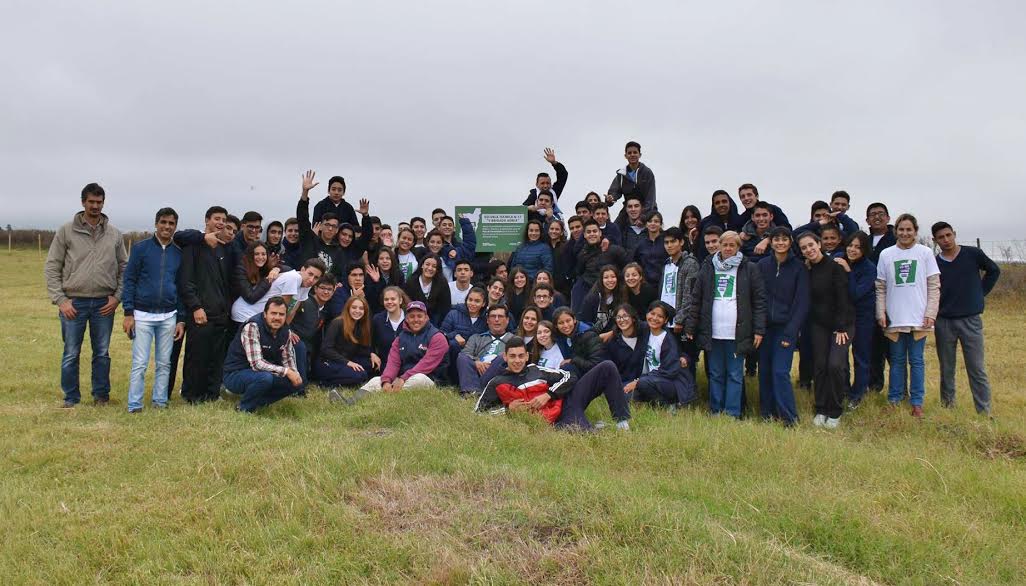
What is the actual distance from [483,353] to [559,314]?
44.0 inches

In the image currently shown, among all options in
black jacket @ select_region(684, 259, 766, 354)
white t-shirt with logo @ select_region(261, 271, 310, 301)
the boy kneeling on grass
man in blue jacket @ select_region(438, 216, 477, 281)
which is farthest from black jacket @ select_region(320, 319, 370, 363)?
black jacket @ select_region(684, 259, 766, 354)

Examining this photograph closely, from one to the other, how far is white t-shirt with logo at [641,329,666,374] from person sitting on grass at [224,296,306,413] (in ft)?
13.4

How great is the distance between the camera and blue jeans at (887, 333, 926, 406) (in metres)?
7.78

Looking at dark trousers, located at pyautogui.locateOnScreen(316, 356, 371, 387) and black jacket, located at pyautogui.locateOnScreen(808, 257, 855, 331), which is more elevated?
black jacket, located at pyautogui.locateOnScreen(808, 257, 855, 331)

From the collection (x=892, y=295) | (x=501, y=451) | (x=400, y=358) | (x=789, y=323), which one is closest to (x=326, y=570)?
(x=501, y=451)

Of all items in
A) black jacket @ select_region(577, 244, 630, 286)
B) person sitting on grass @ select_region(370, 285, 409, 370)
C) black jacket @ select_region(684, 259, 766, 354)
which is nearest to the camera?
black jacket @ select_region(684, 259, 766, 354)

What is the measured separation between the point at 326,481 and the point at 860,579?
11.5 ft

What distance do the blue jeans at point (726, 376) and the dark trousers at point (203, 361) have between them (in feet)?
19.0

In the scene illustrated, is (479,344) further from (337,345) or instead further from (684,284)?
(684,284)

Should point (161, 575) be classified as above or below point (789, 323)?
below

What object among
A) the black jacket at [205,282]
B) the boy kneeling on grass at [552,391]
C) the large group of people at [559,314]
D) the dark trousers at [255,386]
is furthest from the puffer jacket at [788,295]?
the black jacket at [205,282]

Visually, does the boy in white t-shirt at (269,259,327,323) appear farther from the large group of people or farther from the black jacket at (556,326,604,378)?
the black jacket at (556,326,604,378)

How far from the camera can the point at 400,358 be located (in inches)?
342

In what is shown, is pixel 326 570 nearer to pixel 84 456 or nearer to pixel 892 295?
pixel 84 456
